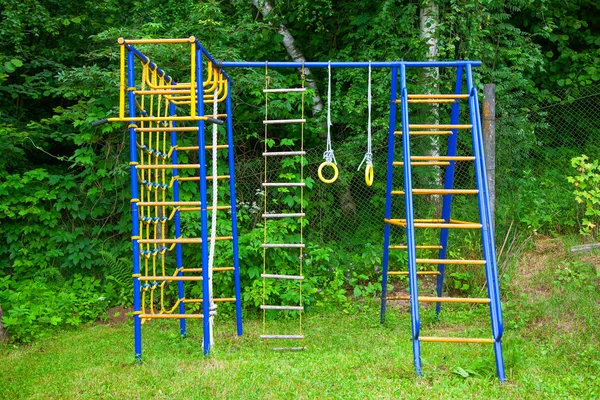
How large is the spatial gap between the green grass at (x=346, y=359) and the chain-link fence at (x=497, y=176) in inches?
42.5

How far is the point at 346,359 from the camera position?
15.9ft

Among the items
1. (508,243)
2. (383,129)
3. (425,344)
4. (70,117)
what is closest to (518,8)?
(383,129)

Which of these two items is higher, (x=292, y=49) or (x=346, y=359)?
(x=292, y=49)

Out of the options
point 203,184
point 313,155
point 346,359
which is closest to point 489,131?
point 313,155

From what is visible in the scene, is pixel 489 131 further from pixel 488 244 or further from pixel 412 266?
pixel 412 266

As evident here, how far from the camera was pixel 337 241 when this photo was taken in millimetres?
7742

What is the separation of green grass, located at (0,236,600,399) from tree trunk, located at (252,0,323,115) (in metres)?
3.02

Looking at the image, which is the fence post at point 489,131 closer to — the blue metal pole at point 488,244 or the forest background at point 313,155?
the forest background at point 313,155

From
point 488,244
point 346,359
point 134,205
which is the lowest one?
point 346,359

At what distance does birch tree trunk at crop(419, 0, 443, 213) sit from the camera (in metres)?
7.45

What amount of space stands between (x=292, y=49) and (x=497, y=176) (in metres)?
3.37

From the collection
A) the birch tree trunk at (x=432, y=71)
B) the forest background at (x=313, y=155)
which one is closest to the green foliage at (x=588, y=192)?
the forest background at (x=313, y=155)

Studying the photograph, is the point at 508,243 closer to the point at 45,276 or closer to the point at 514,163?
the point at 514,163

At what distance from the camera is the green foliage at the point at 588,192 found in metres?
6.69
